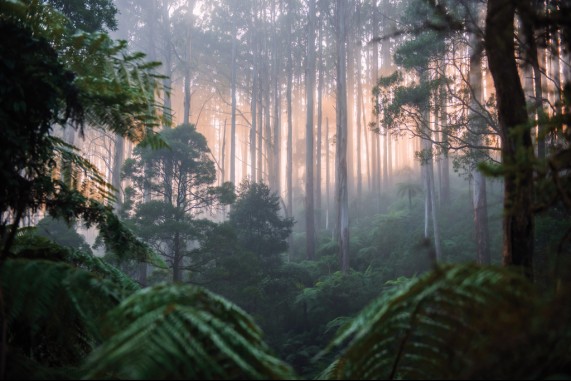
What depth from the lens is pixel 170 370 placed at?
Result: 3.51 feet

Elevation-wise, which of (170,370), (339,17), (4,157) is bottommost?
(170,370)

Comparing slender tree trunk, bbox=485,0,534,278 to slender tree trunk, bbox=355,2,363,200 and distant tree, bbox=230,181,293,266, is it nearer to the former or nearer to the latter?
distant tree, bbox=230,181,293,266

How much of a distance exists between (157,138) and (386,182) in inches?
1198

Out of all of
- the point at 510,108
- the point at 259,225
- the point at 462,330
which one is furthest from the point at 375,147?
the point at 462,330

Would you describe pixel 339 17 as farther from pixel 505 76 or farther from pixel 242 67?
pixel 505 76

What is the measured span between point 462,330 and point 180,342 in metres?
0.88

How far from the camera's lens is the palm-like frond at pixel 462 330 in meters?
1.04

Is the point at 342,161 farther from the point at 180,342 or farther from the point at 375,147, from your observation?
the point at 180,342

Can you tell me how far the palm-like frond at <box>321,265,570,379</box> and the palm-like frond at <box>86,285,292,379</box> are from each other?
0.34 metres

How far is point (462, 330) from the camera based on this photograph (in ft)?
4.18

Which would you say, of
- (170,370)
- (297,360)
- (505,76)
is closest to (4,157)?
(170,370)

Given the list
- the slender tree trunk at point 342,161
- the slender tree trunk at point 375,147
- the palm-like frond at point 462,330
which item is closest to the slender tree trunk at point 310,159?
the slender tree trunk at point 342,161

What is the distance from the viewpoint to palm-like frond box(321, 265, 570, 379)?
41.0 inches

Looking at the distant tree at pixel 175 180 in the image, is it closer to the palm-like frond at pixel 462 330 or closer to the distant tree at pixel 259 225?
the distant tree at pixel 259 225
